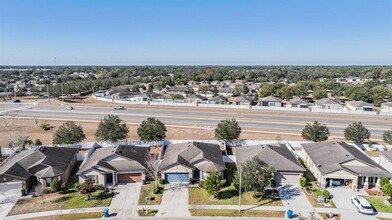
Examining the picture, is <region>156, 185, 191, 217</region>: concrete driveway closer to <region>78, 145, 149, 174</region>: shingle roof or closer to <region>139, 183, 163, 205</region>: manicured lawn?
<region>139, 183, 163, 205</region>: manicured lawn

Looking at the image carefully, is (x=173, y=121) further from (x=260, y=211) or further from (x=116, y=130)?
(x=260, y=211)

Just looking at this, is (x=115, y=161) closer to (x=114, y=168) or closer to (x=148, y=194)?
(x=114, y=168)

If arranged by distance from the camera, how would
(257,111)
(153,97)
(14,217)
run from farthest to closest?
(153,97) → (257,111) → (14,217)

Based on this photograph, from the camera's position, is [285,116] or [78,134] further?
[285,116]

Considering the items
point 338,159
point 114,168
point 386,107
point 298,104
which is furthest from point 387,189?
point 386,107

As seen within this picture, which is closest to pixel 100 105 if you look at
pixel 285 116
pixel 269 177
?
pixel 285 116

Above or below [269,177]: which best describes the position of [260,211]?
below

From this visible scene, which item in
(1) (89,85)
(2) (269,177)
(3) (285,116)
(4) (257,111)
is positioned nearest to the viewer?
(2) (269,177)

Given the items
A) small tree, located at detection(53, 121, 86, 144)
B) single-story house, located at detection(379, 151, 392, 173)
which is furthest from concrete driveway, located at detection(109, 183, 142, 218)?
single-story house, located at detection(379, 151, 392, 173)
